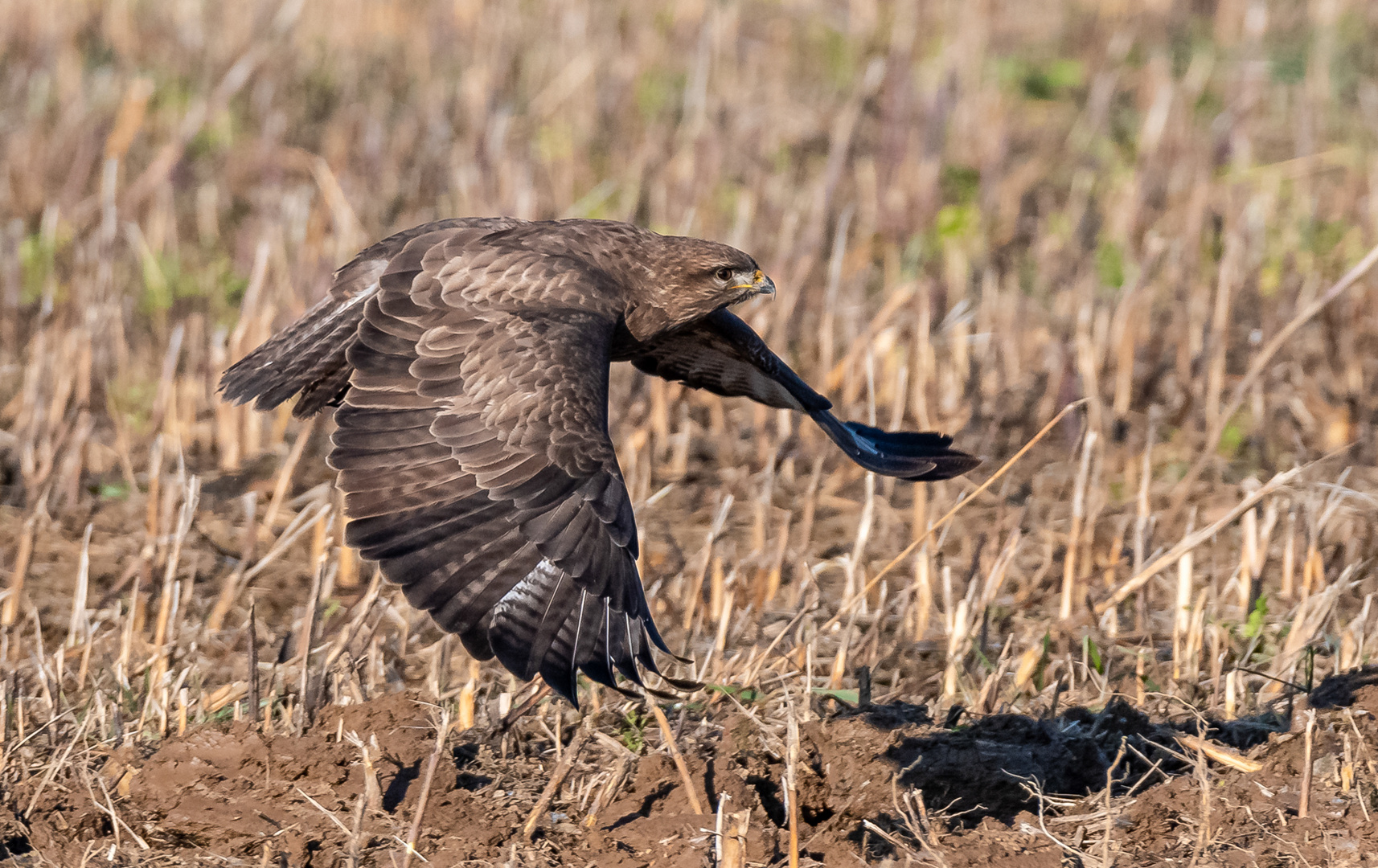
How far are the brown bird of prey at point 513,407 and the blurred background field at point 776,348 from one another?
1.42 ft

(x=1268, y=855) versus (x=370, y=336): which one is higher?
(x=370, y=336)

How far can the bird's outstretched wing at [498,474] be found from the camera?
11.9 feet

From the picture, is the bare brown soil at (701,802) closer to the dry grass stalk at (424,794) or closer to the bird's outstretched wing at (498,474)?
the dry grass stalk at (424,794)

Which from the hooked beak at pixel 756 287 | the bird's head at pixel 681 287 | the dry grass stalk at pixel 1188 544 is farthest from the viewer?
the hooked beak at pixel 756 287

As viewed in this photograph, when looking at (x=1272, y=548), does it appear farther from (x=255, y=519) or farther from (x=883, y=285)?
(x=255, y=519)

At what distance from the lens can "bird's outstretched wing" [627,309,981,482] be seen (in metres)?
4.94

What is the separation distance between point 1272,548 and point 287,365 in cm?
336

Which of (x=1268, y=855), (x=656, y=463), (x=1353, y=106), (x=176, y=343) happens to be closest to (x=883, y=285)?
(x=656, y=463)

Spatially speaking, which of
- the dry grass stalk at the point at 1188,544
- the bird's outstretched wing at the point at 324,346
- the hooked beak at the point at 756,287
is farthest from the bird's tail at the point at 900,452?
the bird's outstretched wing at the point at 324,346

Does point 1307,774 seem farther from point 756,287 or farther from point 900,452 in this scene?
point 756,287

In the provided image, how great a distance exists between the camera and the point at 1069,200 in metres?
9.46

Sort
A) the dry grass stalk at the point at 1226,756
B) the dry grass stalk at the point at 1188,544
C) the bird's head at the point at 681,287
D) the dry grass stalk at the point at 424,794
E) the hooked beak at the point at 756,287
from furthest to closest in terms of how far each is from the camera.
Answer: the hooked beak at the point at 756,287 → the bird's head at the point at 681,287 → the dry grass stalk at the point at 1188,544 → the dry grass stalk at the point at 1226,756 → the dry grass stalk at the point at 424,794

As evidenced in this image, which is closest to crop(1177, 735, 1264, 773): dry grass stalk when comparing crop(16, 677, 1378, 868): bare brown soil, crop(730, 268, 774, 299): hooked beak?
crop(16, 677, 1378, 868): bare brown soil

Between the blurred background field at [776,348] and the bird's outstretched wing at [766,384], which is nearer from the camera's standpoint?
the blurred background field at [776,348]
